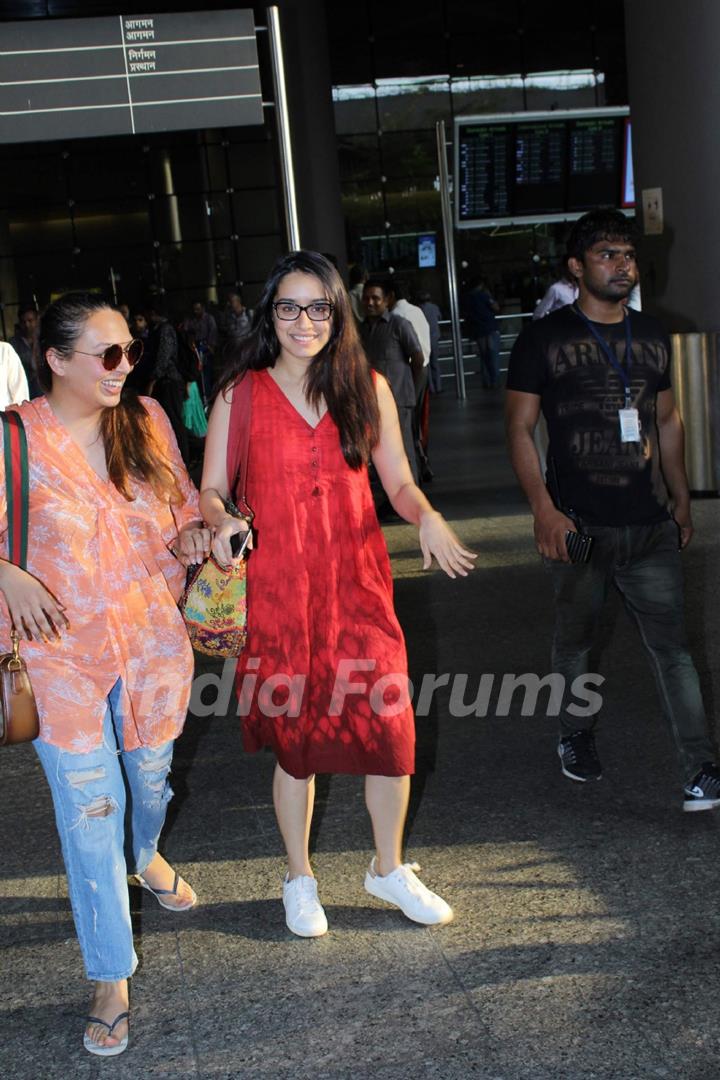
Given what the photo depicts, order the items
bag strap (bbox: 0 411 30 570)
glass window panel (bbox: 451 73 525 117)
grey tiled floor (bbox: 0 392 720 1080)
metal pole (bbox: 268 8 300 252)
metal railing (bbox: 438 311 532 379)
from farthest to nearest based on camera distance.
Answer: glass window panel (bbox: 451 73 525 117), metal railing (bbox: 438 311 532 379), metal pole (bbox: 268 8 300 252), bag strap (bbox: 0 411 30 570), grey tiled floor (bbox: 0 392 720 1080)

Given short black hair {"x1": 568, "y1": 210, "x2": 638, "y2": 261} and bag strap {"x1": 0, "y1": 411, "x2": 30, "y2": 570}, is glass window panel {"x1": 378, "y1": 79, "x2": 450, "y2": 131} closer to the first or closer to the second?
short black hair {"x1": 568, "y1": 210, "x2": 638, "y2": 261}

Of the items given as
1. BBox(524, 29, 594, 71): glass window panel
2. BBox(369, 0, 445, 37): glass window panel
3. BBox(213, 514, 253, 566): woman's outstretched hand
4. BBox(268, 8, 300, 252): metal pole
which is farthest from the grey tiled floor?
BBox(524, 29, 594, 71): glass window panel

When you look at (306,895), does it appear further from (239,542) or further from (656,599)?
(656,599)

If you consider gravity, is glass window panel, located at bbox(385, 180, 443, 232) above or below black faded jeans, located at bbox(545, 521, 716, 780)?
above

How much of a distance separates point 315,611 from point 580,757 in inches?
65.2

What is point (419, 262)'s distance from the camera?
28047mm

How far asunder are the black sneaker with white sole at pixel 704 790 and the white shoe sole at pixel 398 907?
1086 millimetres

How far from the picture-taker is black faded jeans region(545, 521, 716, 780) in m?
4.66

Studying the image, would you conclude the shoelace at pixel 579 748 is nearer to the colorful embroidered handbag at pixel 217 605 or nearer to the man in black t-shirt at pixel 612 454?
the man in black t-shirt at pixel 612 454

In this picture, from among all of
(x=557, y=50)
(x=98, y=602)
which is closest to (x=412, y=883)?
(x=98, y=602)

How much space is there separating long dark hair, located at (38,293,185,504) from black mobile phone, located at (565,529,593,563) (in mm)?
1664

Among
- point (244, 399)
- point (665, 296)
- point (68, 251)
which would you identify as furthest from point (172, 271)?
point (244, 399)

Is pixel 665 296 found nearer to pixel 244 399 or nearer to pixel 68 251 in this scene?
pixel 244 399

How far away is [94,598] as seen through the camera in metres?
3.47
